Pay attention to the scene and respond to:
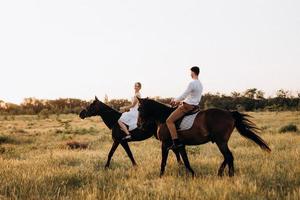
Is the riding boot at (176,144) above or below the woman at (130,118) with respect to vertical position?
below

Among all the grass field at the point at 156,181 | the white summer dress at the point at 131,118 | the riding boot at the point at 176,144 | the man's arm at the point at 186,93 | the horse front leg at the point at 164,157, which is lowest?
the grass field at the point at 156,181

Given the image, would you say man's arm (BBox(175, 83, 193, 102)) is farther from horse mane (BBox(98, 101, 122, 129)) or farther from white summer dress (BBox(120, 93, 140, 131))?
horse mane (BBox(98, 101, 122, 129))

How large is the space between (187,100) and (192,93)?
0.21 m

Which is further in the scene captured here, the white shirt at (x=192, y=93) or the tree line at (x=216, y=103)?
the tree line at (x=216, y=103)

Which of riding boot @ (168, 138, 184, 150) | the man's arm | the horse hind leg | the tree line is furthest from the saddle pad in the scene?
the tree line

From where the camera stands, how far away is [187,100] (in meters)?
9.26

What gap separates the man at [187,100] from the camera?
917 cm

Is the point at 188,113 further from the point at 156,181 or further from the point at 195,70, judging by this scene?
the point at 156,181

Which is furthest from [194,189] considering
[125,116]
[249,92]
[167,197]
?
[249,92]

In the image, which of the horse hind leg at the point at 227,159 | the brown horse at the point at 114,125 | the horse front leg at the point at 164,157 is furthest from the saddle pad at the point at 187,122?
the brown horse at the point at 114,125

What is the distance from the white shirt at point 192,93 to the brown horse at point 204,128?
0.37 meters

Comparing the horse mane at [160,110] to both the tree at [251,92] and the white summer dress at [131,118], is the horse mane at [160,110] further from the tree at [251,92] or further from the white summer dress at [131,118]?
the tree at [251,92]

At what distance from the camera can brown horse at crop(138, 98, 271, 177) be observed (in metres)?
8.97

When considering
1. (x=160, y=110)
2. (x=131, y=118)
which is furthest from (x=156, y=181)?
(x=131, y=118)
